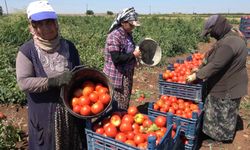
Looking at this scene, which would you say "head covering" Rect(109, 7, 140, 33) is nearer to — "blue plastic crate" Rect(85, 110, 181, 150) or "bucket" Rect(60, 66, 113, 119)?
"bucket" Rect(60, 66, 113, 119)

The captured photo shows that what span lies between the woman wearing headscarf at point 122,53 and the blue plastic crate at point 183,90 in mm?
858

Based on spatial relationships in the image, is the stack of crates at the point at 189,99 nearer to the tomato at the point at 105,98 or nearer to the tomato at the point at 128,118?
the tomato at the point at 128,118

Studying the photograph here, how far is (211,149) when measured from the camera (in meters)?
4.58

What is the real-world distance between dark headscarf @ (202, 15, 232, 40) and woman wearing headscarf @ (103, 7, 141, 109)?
1059 millimetres

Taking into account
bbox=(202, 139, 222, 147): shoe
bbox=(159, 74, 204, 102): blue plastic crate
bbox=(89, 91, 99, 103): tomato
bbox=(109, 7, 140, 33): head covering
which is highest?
bbox=(109, 7, 140, 33): head covering

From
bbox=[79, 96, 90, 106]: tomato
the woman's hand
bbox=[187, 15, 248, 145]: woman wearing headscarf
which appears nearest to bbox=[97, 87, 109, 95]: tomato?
bbox=[79, 96, 90, 106]: tomato

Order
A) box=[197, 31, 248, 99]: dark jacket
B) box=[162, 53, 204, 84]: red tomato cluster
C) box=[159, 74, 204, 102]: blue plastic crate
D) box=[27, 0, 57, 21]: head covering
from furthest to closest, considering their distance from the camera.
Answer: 1. box=[162, 53, 204, 84]: red tomato cluster
2. box=[159, 74, 204, 102]: blue plastic crate
3. box=[197, 31, 248, 99]: dark jacket
4. box=[27, 0, 57, 21]: head covering

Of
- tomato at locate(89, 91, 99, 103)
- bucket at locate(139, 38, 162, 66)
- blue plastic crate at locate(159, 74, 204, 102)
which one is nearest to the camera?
tomato at locate(89, 91, 99, 103)

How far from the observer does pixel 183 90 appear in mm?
4727

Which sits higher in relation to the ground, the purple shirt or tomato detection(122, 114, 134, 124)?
the purple shirt

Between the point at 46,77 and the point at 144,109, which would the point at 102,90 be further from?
the point at 144,109

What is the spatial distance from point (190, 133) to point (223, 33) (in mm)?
1509

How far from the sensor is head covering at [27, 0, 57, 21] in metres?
2.40

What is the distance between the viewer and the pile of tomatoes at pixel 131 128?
2.69 metres
